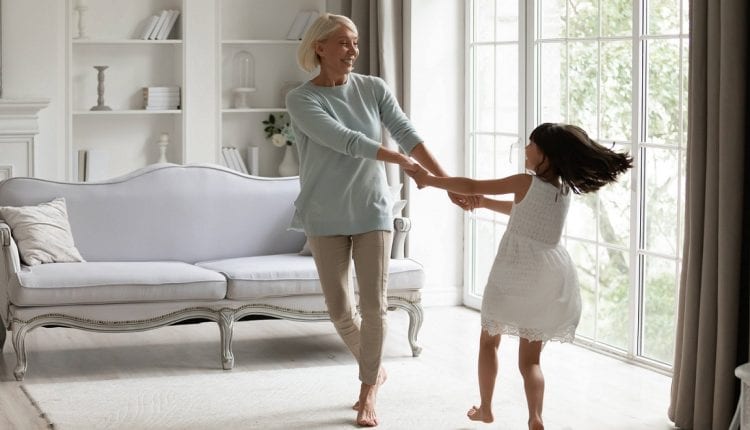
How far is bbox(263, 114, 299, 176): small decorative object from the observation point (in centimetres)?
755

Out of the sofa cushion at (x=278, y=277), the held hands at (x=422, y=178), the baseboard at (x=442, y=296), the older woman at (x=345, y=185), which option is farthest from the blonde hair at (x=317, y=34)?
the baseboard at (x=442, y=296)

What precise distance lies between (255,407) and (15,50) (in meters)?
3.40

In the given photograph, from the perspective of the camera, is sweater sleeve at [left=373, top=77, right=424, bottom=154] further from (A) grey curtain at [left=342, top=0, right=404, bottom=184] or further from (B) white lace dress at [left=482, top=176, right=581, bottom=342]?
(A) grey curtain at [left=342, top=0, right=404, bottom=184]

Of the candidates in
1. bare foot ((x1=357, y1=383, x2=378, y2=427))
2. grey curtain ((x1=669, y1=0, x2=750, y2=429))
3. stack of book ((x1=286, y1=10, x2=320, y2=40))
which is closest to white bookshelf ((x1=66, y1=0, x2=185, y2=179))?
stack of book ((x1=286, y1=10, x2=320, y2=40))

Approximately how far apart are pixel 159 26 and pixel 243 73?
66 cm

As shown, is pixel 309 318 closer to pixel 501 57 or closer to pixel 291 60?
pixel 501 57

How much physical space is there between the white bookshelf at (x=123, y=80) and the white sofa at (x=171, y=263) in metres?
1.46

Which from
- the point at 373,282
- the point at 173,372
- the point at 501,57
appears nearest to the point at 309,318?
the point at 173,372

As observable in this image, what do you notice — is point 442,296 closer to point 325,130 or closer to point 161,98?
point 161,98

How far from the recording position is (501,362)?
17.7 ft

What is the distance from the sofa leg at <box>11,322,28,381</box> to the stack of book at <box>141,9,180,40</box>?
9.01 feet

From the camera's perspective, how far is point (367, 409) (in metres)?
4.27

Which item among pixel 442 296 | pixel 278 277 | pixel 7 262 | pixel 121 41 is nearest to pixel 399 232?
pixel 278 277

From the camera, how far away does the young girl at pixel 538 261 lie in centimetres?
387
